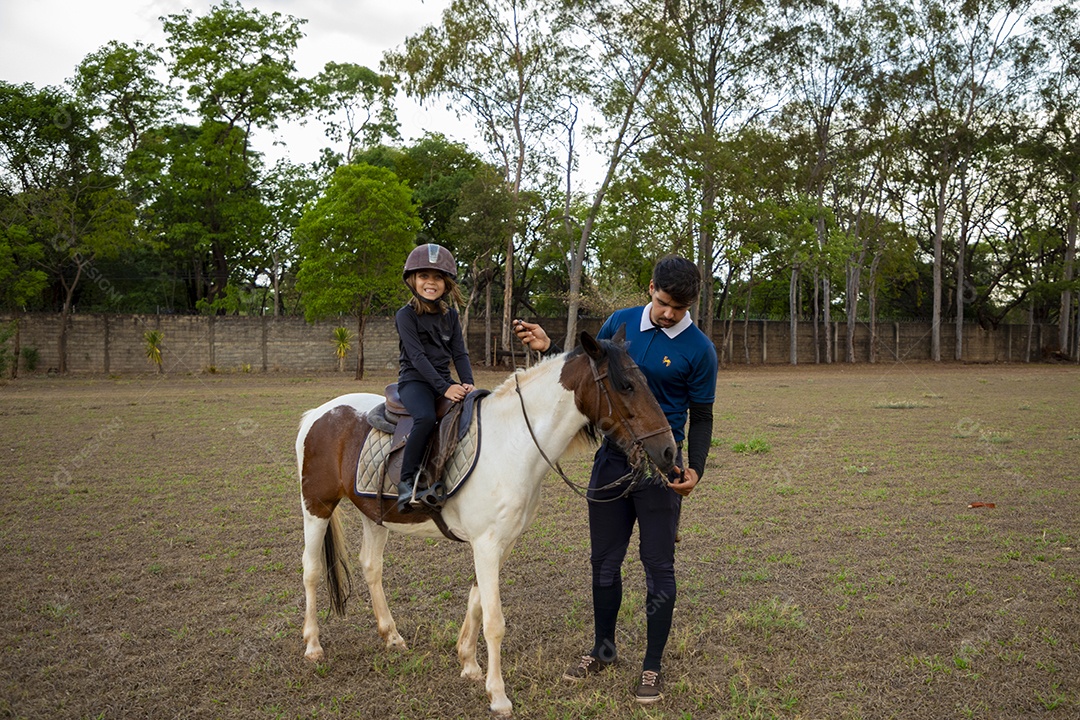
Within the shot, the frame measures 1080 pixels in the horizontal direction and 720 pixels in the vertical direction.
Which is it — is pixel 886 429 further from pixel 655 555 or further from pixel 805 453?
pixel 655 555

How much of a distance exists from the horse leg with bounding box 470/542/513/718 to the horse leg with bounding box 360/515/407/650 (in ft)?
3.20

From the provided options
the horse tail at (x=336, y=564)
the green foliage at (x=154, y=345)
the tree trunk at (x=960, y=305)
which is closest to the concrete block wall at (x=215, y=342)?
the green foliage at (x=154, y=345)

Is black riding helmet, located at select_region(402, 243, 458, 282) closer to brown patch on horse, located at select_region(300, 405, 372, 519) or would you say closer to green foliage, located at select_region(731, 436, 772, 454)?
brown patch on horse, located at select_region(300, 405, 372, 519)

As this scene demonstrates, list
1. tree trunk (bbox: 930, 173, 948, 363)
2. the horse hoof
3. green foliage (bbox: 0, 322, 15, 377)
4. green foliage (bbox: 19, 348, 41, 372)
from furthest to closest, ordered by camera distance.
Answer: tree trunk (bbox: 930, 173, 948, 363) < green foliage (bbox: 19, 348, 41, 372) < green foliage (bbox: 0, 322, 15, 377) < the horse hoof

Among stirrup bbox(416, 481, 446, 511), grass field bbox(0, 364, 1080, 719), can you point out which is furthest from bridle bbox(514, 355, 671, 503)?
grass field bbox(0, 364, 1080, 719)

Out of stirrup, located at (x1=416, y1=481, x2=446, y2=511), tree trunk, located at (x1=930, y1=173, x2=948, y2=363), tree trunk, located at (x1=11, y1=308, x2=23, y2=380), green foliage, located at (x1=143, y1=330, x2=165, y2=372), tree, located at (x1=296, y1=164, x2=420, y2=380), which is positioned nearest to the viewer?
stirrup, located at (x1=416, y1=481, x2=446, y2=511)

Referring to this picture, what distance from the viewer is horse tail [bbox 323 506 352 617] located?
206 inches

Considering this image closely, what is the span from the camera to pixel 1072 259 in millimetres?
44594

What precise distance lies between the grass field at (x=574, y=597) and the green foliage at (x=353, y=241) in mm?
18368

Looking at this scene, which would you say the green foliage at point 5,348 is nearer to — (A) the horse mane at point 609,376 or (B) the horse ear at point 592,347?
(A) the horse mane at point 609,376

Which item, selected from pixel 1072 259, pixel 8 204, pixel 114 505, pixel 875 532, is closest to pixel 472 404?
pixel 875 532

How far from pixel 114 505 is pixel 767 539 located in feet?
23.9

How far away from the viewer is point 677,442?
14.0ft

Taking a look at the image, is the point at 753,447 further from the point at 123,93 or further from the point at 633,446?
the point at 123,93
